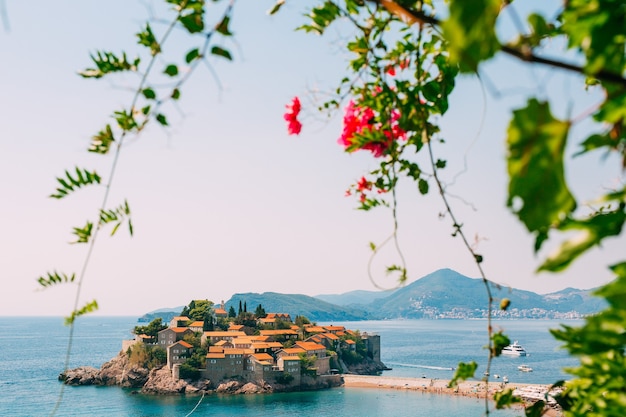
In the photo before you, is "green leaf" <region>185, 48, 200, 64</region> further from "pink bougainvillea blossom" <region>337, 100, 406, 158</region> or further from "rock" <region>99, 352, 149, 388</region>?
"rock" <region>99, 352, 149, 388</region>

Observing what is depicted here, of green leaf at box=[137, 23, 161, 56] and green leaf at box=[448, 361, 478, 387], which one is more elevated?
green leaf at box=[137, 23, 161, 56]

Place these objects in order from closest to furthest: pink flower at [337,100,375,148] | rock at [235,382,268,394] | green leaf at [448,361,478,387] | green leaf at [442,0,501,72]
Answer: green leaf at [442,0,501,72], green leaf at [448,361,478,387], pink flower at [337,100,375,148], rock at [235,382,268,394]

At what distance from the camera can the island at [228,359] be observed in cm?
3491

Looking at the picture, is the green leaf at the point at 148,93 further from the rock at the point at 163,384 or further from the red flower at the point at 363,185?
the rock at the point at 163,384

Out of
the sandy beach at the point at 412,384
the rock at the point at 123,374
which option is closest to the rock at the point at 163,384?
the rock at the point at 123,374

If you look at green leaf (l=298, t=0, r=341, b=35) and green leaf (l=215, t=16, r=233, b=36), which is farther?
green leaf (l=298, t=0, r=341, b=35)

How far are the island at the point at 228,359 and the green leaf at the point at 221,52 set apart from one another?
35142 millimetres

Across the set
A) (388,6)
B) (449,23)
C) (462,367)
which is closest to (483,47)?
(449,23)

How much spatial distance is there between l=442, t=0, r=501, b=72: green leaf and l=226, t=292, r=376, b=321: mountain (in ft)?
391

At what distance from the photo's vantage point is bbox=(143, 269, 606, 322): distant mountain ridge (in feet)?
430

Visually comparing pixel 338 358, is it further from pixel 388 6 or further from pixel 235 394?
pixel 388 6

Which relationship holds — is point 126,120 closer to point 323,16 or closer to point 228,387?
point 323,16

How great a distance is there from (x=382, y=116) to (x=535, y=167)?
100cm

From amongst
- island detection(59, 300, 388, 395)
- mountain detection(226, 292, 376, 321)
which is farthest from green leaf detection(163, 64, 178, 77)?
mountain detection(226, 292, 376, 321)
